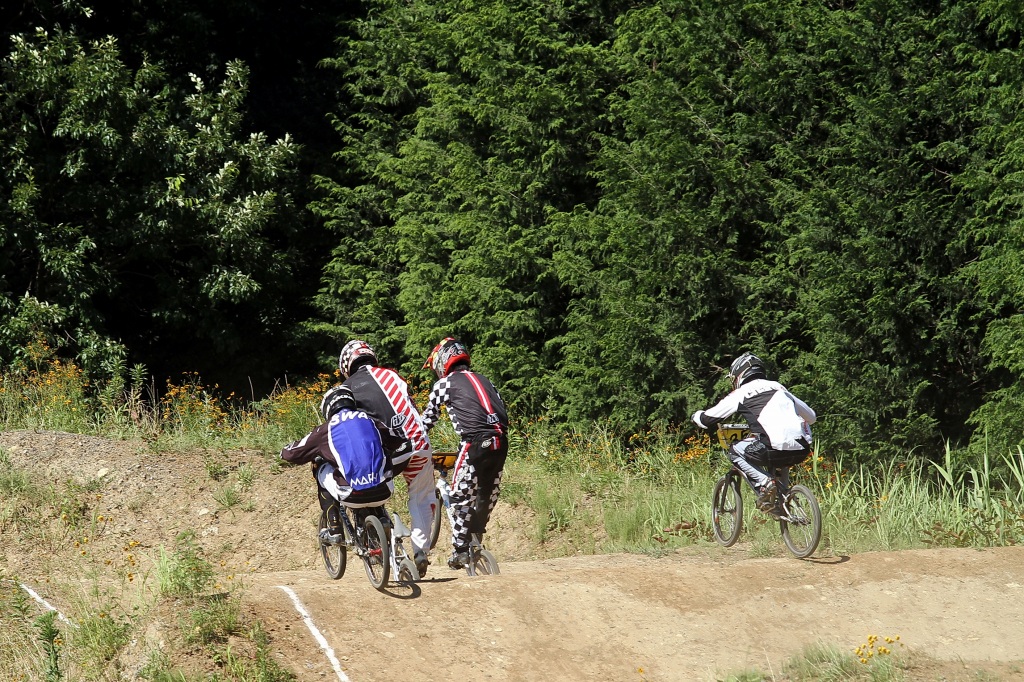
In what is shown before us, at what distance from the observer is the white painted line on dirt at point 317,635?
665cm

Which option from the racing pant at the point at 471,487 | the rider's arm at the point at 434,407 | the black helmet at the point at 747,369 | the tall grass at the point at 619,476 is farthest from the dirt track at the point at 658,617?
the black helmet at the point at 747,369

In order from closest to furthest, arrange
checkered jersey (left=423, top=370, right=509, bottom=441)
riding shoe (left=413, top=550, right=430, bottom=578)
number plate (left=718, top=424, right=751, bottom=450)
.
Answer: riding shoe (left=413, top=550, right=430, bottom=578) → checkered jersey (left=423, top=370, right=509, bottom=441) → number plate (left=718, top=424, right=751, bottom=450)

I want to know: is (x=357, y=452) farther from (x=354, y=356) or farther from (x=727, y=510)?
(x=727, y=510)

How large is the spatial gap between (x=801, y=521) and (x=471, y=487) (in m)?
2.67

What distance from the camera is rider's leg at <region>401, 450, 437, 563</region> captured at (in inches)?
346

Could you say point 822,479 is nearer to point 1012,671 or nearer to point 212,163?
point 1012,671

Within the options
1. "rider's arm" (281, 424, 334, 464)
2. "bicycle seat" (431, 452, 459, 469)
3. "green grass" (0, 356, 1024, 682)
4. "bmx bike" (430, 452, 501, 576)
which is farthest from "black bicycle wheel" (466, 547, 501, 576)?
"green grass" (0, 356, 1024, 682)

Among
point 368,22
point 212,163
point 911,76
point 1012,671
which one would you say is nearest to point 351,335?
point 212,163

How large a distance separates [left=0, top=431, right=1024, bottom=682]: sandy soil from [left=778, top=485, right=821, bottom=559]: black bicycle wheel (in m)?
0.13

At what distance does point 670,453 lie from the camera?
12867mm

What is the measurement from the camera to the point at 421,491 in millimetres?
8875

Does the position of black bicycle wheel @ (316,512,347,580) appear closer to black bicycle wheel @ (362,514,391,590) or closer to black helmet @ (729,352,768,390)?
black bicycle wheel @ (362,514,391,590)

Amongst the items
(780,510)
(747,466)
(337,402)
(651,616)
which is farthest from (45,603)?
(780,510)

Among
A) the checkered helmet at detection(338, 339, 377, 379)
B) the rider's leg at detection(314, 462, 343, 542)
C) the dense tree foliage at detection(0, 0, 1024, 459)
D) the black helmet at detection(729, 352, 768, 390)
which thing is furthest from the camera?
the dense tree foliage at detection(0, 0, 1024, 459)
